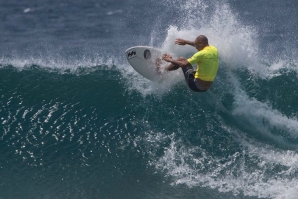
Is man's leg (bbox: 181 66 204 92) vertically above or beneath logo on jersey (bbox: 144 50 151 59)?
beneath

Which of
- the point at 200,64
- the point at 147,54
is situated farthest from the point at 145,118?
the point at 200,64

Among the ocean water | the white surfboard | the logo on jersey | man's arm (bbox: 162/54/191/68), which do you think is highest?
man's arm (bbox: 162/54/191/68)

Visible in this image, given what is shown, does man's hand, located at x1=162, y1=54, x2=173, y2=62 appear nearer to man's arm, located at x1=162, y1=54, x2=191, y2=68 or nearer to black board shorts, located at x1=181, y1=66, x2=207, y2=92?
man's arm, located at x1=162, y1=54, x2=191, y2=68

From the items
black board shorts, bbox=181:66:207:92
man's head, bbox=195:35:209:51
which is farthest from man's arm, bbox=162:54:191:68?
man's head, bbox=195:35:209:51

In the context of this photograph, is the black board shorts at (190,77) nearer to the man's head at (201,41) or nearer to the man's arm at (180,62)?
the man's arm at (180,62)

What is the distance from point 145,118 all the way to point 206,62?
1.85m

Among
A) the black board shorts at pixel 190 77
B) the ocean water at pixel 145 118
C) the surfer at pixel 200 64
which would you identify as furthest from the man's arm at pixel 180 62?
the ocean water at pixel 145 118

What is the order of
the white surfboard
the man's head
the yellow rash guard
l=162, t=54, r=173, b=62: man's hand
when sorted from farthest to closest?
1. the white surfboard
2. l=162, t=54, r=173, b=62: man's hand
3. the man's head
4. the yellow rash guard

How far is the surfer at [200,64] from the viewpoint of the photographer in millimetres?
12344

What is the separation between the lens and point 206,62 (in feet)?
40.6

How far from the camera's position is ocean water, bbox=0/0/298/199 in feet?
37.4

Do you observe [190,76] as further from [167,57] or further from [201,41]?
[201,41]

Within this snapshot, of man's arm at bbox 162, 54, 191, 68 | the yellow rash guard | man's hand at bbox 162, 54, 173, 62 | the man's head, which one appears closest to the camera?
the yellow rash guard

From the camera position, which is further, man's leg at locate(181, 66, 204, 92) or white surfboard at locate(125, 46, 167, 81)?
white surfboard at locate(125, 46, 167, 81)
